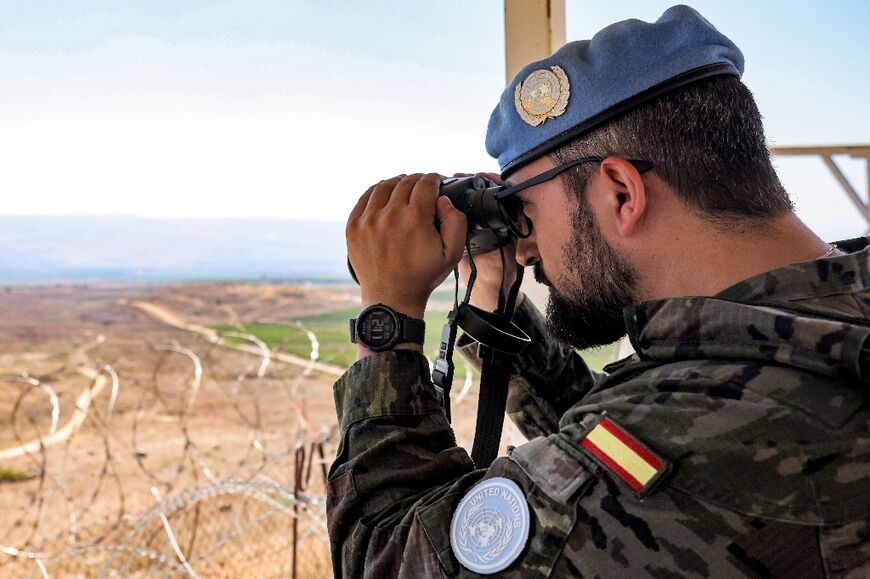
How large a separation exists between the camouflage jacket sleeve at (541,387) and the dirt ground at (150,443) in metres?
0.53

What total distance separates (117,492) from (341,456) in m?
1.40

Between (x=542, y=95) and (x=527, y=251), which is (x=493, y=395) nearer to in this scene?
(x=527, y=251)

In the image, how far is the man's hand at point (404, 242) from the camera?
0.80 meters

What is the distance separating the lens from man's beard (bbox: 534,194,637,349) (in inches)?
30.6

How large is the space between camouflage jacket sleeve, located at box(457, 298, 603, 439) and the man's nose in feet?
0.61

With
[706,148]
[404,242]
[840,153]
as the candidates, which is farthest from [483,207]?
[840,153]

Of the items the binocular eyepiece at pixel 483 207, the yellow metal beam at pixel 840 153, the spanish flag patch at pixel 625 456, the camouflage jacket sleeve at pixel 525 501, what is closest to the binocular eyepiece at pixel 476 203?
the binocular eyepiece at pixel 483 207

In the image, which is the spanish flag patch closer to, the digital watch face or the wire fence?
the digital watch face

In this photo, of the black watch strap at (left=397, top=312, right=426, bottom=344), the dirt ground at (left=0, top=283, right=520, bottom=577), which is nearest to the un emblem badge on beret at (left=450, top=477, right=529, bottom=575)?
the black watch strap at (left=397, top=312, right=426, bottom=344)

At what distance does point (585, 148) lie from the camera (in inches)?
31.7

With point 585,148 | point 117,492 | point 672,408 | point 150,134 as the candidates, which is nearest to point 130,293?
point 150,134

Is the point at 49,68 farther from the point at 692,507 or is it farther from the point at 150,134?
the point at 692,507

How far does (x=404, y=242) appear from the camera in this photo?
0.81 meters

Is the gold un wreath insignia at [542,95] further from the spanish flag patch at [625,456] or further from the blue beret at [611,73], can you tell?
the spanish flag patch at [625,456]
